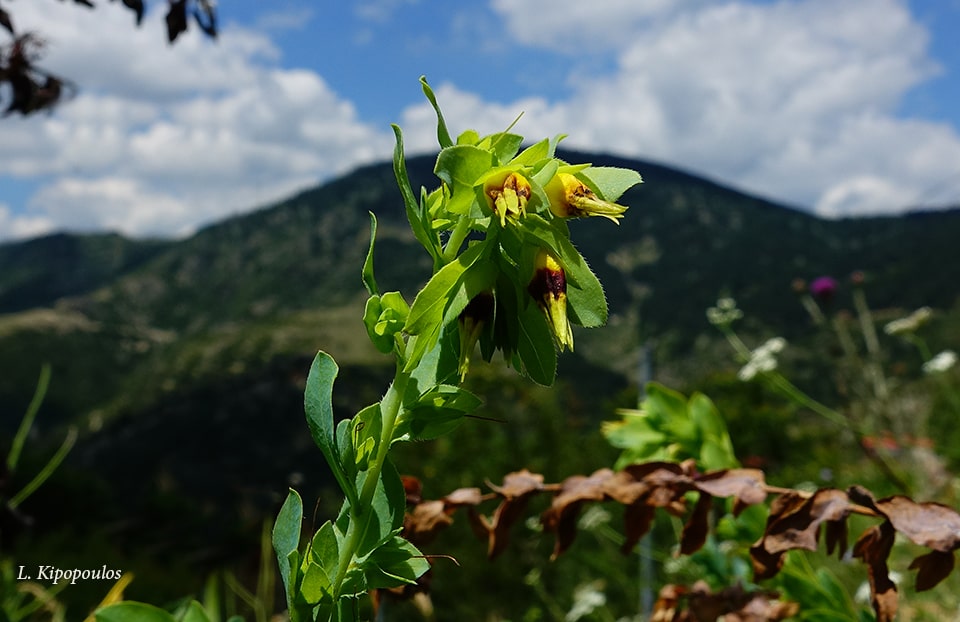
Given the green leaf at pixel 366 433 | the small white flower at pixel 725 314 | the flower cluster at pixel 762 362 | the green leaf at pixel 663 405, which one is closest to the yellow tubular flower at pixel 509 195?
the green leaf at pixel 366 433

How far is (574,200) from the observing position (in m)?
0.78

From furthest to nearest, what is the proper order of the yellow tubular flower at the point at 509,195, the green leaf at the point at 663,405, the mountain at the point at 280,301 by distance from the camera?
the mountain at the point at 280,301
the green leaf at the point at 663,405
the yellow tubular flower at the point at 509,195

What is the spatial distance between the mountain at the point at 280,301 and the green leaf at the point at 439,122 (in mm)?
Answer: 45439

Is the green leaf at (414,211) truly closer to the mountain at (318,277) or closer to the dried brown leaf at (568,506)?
the dried brown leaf at (568,506)

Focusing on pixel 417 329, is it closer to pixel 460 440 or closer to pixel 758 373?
pixel 758 373

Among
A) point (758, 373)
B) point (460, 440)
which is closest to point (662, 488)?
point (758, 373)

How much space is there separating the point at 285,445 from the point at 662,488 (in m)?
68.0

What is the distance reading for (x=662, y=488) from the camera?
1.14 metres

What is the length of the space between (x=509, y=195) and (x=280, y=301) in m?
141

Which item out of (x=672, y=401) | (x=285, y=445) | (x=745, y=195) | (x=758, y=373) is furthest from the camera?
(x=745, y=195)

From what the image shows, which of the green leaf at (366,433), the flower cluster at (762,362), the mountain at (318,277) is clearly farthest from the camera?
the mountain at (318,277)

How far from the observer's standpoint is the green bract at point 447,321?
0.77 m

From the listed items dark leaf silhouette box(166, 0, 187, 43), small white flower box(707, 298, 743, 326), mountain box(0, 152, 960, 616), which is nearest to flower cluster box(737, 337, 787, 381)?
small white flower box(707, 298, 743, 326)

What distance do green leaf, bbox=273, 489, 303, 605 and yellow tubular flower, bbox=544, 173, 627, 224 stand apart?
401mm
